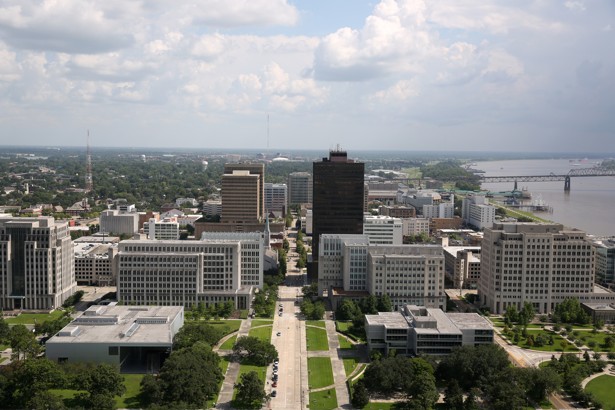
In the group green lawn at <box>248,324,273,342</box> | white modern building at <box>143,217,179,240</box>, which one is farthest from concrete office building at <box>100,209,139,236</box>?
green lawn at <box>248,324,273,342</box>

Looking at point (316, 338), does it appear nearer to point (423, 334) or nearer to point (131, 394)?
point (423, 334)

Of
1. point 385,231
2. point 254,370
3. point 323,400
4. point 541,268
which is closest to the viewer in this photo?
point 323,400

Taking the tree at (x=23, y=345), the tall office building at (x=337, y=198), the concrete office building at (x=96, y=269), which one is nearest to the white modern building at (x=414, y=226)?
the tall office building at (x=337, y=198)

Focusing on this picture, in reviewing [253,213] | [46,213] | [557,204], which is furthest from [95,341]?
[557,204]

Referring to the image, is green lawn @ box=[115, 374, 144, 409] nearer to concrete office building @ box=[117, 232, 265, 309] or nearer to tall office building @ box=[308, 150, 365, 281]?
concrete office building @ box=[117, 232, 265, 309]

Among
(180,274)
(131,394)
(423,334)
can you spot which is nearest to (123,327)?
(131,394)
